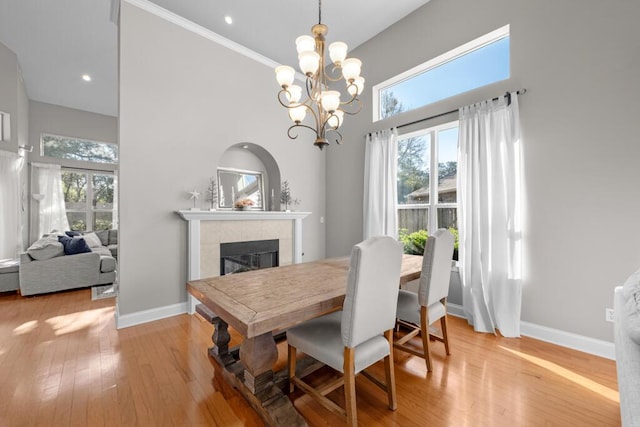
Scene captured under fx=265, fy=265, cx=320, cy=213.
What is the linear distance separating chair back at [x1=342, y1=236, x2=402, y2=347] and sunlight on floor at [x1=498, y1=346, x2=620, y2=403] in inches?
59.2

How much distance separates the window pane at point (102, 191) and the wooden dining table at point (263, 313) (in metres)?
6.37

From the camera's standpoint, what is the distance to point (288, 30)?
12.2 feet

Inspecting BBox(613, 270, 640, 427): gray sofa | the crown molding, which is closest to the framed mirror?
the crown molding

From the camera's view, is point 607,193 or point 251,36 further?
point 251,36

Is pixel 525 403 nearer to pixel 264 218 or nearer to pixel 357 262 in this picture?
pixel 357 262

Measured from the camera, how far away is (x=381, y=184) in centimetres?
382

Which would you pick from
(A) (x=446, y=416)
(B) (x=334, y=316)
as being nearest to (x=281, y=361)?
(B) (x=334, y=316)

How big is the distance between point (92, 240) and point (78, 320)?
327 cm

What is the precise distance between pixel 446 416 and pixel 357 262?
1104mm

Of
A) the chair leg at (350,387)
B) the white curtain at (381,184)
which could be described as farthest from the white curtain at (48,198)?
the chair leg at (350,387)

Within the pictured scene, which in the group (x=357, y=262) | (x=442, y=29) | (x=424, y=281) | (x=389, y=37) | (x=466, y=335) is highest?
(x=389, y=37)

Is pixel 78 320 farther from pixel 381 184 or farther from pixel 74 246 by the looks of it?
pixel 381 184

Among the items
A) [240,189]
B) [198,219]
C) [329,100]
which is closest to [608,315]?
[329,100]

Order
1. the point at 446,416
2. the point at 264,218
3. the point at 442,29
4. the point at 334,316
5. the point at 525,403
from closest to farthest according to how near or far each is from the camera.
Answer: the point at 446,416, the point at 525,403, the point at 334,316, the point at 442,29, the point at 264,218
